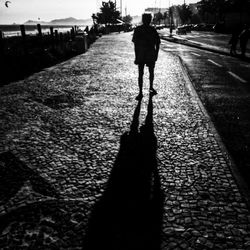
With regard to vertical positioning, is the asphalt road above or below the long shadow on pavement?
above

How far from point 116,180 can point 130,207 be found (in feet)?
1.73

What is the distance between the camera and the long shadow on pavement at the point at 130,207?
7.31 feet

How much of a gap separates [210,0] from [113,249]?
287ft

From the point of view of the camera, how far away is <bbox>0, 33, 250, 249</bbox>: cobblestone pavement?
2289 millimetres

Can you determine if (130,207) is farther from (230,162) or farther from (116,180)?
(230,162)

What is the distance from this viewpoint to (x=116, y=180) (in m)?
3.13

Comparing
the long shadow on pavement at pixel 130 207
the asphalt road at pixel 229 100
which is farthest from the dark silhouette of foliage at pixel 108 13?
the long shadow on pavement at pixel 130 207

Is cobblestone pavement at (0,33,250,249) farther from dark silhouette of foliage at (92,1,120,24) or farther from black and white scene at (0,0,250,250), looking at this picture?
dark silhouette of foliage at (92,1,120,24)

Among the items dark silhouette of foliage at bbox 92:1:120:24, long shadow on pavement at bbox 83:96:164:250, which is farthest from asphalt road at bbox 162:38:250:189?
A: dark silhouette of foliage at bbox 92:1:120:24

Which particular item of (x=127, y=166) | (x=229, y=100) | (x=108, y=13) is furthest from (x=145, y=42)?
(x=108, y=13)

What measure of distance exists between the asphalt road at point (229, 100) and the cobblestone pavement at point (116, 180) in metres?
0.26

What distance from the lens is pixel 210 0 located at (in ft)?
251

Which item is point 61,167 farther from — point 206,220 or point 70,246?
point 206,220

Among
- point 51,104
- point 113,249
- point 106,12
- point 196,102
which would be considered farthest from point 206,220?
point 106,12
